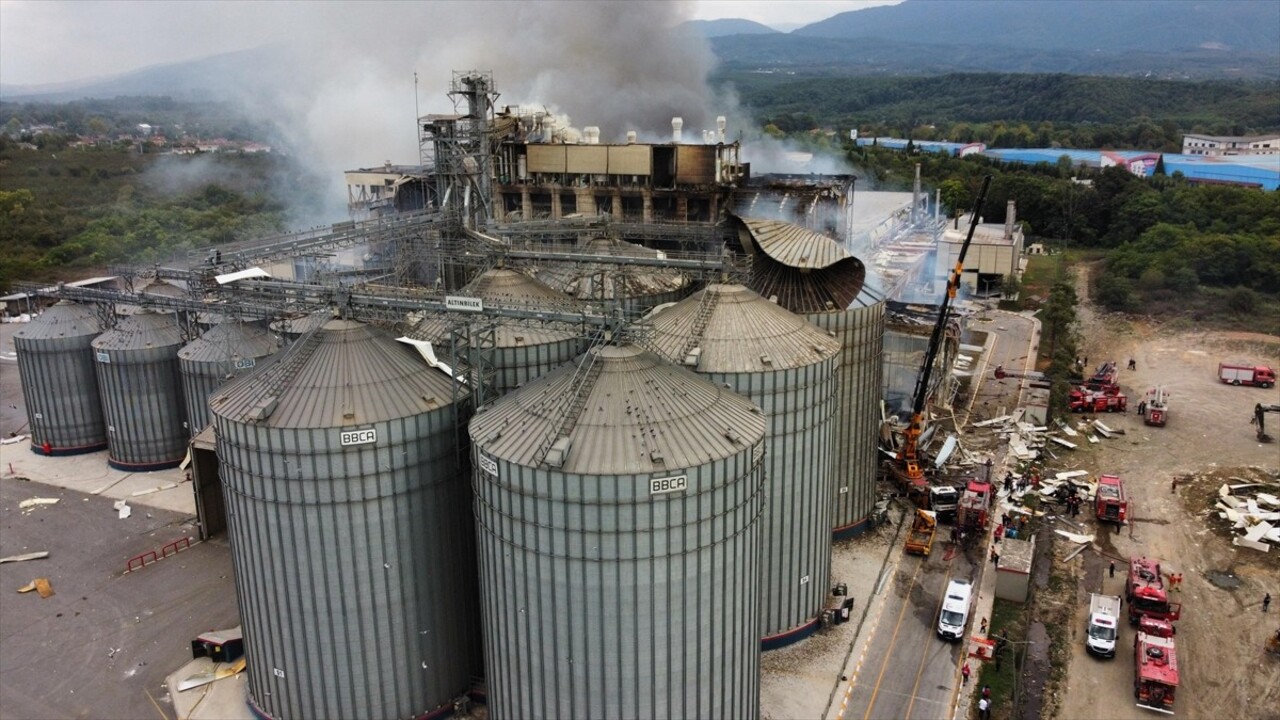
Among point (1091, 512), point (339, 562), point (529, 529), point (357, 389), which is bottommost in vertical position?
point (1091, 512)

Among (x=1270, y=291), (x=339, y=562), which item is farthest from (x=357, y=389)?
(x=1270, y=291)

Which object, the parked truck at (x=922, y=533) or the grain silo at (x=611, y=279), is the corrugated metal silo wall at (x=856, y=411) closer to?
the parked truck at (x=922, y=533)

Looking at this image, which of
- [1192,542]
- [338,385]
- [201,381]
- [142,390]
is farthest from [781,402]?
[142,390]

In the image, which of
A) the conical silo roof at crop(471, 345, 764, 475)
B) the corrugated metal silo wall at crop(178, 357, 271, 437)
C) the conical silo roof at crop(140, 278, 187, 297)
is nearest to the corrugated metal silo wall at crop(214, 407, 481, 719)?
the conical silo roof at crop(471, 345, 764, 475)

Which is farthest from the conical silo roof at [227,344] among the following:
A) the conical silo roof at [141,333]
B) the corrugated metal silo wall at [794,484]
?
the corrugated metal silo wall at [794,484]

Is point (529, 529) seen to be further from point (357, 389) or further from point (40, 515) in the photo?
point (40, 515)

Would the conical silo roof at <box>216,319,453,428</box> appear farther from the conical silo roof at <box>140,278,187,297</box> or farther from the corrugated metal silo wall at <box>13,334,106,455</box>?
the corrugated metal silo wall at <box>13,334,106,455</box>
